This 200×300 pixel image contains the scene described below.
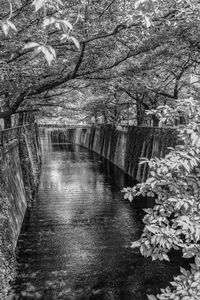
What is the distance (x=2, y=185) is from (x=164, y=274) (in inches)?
308

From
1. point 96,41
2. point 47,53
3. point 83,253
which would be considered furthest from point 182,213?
point 96,41

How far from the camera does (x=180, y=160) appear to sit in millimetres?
4262

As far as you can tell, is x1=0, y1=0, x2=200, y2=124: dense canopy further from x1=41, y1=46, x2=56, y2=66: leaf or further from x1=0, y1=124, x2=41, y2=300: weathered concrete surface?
x1=41, y1=46, x2=56, y2=66: leaf

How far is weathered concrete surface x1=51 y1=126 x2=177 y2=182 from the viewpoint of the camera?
23.8 meters

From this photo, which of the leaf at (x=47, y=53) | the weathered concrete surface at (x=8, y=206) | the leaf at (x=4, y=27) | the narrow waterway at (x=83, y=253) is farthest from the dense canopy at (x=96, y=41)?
the narrow waterway at (x=83, y=253)

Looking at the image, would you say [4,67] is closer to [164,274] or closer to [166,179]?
[166,179]

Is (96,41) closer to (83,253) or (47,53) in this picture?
(83,253)

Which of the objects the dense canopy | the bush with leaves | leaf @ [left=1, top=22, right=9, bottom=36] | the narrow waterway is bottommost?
the narrow waterway

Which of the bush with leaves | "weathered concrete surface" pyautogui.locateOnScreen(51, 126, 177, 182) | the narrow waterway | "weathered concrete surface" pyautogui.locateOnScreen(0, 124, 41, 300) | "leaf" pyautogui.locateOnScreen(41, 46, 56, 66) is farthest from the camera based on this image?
"weathered concrete surface" pyautogui.locateOnScreen(51, 126, 177, 182)

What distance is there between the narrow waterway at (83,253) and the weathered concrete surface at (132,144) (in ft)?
14.2

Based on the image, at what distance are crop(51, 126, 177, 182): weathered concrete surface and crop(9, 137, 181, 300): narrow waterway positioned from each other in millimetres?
4319

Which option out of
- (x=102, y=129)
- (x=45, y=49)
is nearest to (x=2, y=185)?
(x=45, y=49)

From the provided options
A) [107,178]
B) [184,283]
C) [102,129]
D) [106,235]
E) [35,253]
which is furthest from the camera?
[102,129]

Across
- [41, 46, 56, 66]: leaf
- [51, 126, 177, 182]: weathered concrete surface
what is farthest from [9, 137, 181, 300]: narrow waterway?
[41, 46, 56, 66]: leaf
